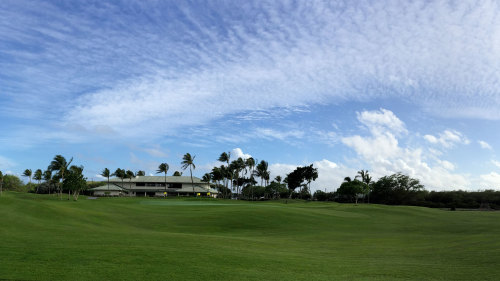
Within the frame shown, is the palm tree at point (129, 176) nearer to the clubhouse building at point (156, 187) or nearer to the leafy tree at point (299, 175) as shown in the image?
the clubhouse building at point (156, 187)

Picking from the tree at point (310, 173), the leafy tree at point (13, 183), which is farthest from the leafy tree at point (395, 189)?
the leafy tree at point (13, 183)

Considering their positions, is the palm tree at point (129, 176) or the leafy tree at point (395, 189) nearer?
the leafy tree at point (395, 189)

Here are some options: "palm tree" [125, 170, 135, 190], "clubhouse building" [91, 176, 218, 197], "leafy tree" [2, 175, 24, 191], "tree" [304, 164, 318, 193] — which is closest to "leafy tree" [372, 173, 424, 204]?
"tree" [304, 164, 318, 193]

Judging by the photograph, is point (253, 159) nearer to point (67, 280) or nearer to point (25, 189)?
point (25, 189)

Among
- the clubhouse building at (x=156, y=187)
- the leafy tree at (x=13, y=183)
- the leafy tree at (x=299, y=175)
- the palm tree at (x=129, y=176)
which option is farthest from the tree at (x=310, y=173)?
the leafy tree at (x=13, y=183)

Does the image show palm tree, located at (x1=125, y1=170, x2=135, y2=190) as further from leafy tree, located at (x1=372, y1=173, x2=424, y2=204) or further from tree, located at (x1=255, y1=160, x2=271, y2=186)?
leafy tree, located at (x1=372, y1=173, x2=424, y2=204)

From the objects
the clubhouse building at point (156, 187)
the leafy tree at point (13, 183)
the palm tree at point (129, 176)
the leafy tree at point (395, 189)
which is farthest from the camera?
the leafy tree at point (13, 183)

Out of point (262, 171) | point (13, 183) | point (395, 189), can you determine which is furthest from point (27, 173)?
point (395, 189)

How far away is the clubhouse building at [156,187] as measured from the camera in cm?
14948

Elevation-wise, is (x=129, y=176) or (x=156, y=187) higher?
(x=129, y=176)

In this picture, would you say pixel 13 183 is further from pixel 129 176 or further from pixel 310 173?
pixel 310 173

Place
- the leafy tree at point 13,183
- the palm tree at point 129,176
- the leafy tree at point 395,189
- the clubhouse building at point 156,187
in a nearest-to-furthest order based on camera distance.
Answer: the leafy tree at point 395,189 < the clubhouse building at point 156,187 < the palm tree at point 129,176 < the leafy tree at point 13,183

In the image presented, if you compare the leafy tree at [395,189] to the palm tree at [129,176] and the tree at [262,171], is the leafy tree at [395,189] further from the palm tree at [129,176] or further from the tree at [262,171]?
the palm tree at [129,176]

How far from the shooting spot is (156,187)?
520ft
